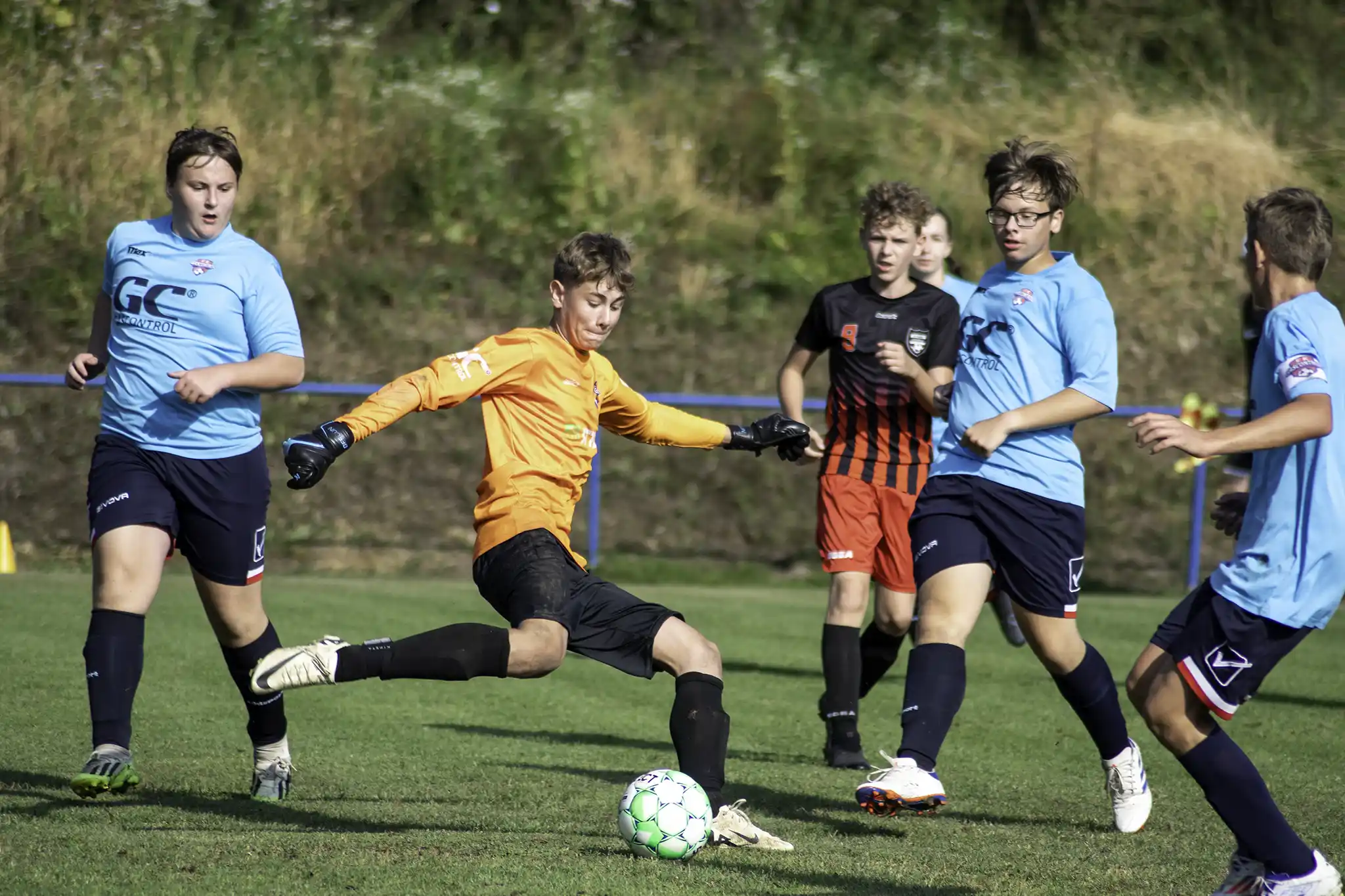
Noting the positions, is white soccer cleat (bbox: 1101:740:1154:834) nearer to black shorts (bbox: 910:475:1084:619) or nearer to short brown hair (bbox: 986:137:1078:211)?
black shorts (bbox: 910:475:1084:619)

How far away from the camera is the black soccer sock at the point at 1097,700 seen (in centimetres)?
507

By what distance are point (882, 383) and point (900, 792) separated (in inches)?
102

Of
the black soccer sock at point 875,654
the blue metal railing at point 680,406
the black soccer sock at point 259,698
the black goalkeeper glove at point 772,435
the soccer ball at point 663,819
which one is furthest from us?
the blue metal railing at point 680,406

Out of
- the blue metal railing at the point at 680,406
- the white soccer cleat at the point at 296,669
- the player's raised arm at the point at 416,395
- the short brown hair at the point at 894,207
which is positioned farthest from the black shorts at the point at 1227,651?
the blue metal railing at the point at 680,406

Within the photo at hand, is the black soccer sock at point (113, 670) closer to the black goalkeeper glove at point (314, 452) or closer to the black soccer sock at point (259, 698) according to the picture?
the black soccer sock at point (259, 698)

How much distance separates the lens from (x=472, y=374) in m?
4.55

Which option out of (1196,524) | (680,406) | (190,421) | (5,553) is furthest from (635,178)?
(190,421)

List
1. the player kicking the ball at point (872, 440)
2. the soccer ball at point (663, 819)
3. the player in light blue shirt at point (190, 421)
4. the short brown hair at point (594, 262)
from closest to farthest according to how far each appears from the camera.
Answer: the soccer ball at point (663, 819) → the short brown hair at point (594, 262) → the player in light blue shirt at point (190, 421) → the player kicking the ball at point (872, 440)

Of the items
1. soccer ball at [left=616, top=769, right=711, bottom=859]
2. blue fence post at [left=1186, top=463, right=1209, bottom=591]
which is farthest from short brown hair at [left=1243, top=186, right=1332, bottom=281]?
blue fence post at [left=1186, top=463, right=1209, bottom=591]

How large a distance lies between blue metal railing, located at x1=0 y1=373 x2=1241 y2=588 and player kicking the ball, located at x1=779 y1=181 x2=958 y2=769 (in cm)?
547

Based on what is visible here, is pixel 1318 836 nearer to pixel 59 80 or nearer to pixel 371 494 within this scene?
pixel 371 494

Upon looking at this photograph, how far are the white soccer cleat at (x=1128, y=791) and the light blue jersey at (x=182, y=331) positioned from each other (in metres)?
3.05

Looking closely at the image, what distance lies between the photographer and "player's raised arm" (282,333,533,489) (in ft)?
13.4

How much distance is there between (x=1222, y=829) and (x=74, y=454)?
11.5 metres
